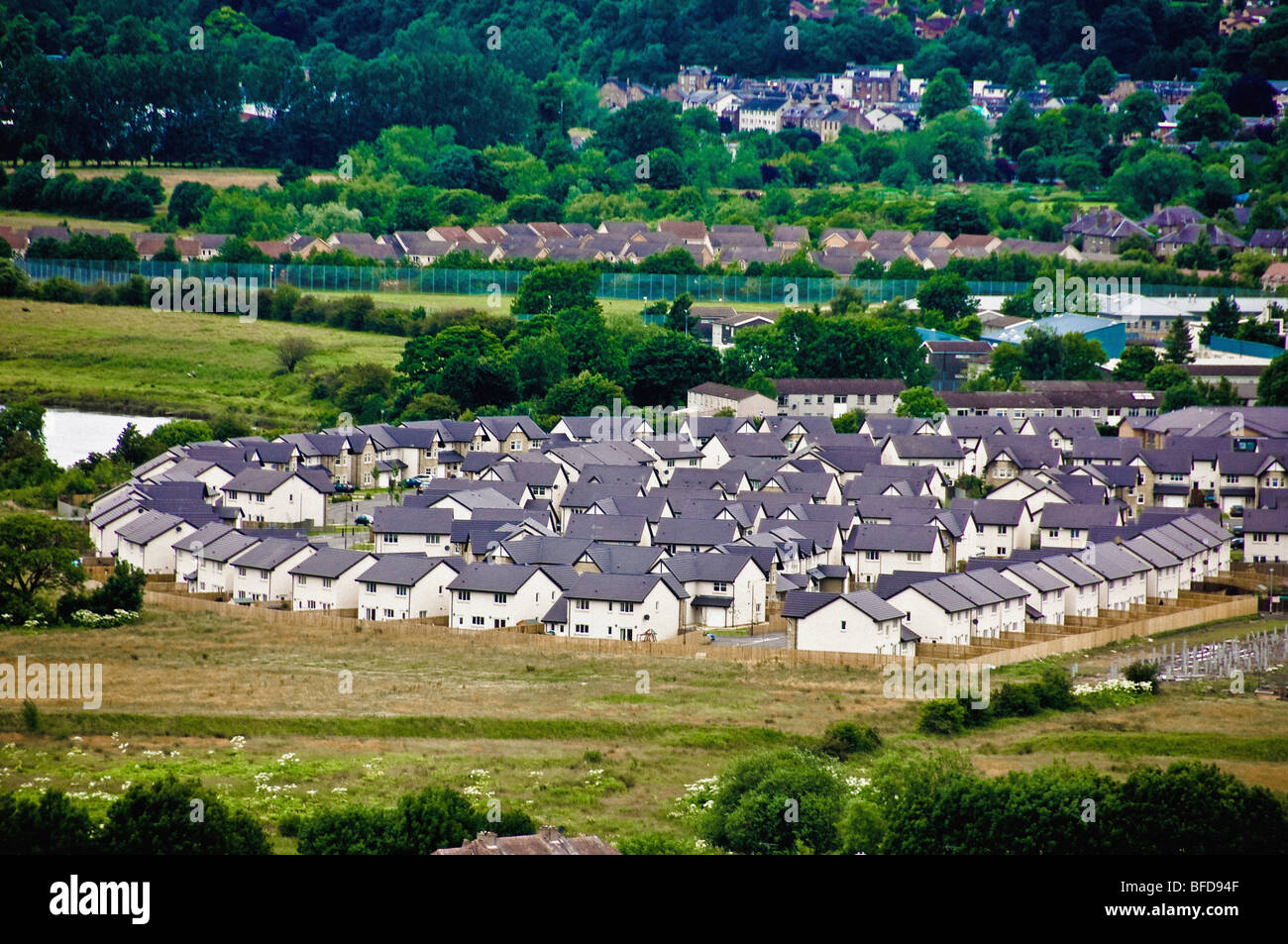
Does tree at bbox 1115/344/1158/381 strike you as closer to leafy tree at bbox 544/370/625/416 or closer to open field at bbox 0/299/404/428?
leafy tree at bbox 544/370/625/416

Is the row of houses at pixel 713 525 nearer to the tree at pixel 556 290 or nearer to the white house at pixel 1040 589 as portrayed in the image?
the white house at pixel 1040 589

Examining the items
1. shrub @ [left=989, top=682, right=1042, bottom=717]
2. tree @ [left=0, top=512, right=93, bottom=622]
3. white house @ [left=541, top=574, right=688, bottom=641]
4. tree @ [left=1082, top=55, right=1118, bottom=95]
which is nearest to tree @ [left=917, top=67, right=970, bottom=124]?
tree @ [left=1082, top=55, right=1118, bottom=95]

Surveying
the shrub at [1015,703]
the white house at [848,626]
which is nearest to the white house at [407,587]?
the white house at [848,626]

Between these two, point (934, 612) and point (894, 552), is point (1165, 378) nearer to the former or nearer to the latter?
point (894, 552)

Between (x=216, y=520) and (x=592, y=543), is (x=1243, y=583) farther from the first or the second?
(x=216, y=520)

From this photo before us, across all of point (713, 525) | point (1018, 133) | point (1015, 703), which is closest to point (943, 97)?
point (1018, 133)

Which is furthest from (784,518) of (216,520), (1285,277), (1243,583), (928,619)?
(1285,277)
